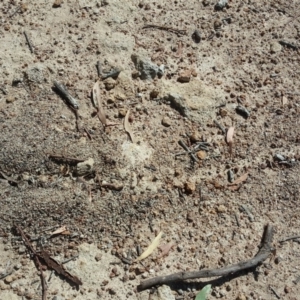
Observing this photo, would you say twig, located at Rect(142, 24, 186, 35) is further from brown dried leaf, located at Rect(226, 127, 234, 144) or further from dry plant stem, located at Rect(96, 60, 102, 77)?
brown dried leaf, located at Rect(226, 127, 234, 144)

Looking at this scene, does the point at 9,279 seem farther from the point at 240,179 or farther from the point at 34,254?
the point at 240,179

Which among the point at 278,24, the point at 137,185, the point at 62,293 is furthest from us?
the point at 278,24

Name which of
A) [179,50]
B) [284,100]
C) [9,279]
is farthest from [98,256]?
[284,100]

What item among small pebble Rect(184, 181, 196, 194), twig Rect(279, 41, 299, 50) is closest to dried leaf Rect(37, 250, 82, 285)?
small pebble Rect(184, 181, 196, 194)

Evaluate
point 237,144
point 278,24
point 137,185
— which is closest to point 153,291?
point 137,185

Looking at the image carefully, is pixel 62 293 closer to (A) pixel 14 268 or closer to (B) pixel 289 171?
(A) pixel 14 268
